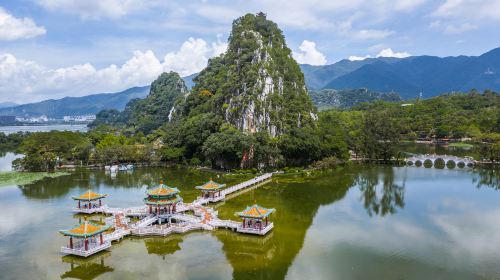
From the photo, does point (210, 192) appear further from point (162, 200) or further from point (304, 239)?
point (304, 239)

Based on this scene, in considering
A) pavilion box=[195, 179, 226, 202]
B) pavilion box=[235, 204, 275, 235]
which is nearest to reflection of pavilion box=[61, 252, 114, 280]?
pavilion box=[235, 204, 275, 235]

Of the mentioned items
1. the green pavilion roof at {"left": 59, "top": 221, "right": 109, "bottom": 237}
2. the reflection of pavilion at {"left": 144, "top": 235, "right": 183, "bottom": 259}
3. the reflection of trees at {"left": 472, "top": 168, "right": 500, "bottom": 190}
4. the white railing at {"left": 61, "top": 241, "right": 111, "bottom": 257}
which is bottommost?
the reflection of pavilion at {"left": 144, "top": 235, "right": 183, "bottom": 259}

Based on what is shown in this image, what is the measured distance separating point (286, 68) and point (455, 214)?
142 feet

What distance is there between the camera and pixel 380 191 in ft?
144

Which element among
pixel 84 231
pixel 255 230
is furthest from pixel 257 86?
pixel 84 231

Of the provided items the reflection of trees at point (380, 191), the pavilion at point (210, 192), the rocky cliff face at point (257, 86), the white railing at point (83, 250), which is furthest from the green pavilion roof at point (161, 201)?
the rocky cliff face at point (257, 86)

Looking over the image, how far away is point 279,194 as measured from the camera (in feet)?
140

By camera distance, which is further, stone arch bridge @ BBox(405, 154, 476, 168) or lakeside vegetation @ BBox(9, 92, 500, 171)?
stone arch bridge @ BBox(405, 154, 476, 168)

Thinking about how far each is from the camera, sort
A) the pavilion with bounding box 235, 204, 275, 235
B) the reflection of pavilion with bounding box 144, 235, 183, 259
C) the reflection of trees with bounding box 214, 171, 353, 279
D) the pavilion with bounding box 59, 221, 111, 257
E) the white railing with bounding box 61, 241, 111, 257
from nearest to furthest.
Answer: the reflection of trees with bounding box 214, 171, 353, 279
the white railing with bounding box 61, 241, 111, 257
the pavilion with bounding box 59, 221, 111, 257
the reflection of pavilion with bounding box 144, 235, 183, 259
the pavilion with bounding box 235, 204, 275, 235

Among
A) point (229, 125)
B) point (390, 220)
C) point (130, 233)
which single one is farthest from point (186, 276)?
point (229, 125)

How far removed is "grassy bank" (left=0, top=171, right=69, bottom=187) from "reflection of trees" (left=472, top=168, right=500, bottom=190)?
5166 centimetres

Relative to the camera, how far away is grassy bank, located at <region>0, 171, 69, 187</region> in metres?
49.7

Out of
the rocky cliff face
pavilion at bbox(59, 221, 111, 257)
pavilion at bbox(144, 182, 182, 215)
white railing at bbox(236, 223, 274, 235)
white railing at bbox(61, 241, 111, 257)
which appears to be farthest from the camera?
the rocky cliff face

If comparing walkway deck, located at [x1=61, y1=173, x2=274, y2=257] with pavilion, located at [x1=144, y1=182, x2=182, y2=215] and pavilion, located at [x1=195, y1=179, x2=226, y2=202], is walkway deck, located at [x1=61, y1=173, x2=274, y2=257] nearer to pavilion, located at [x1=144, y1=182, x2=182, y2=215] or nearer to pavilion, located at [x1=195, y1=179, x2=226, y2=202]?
pavilion, located at [x1=144, y1=182, x2=182, y2=215]
